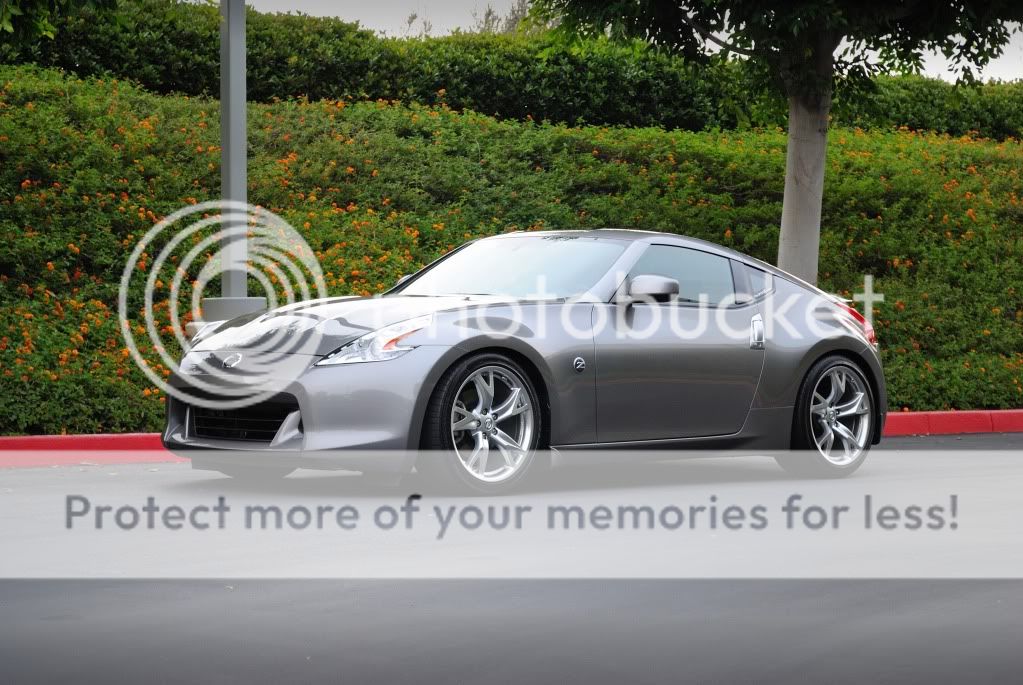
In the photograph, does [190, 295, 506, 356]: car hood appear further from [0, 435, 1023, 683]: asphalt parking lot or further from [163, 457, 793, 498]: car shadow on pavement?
[0, 435, 1023, 683]: asphalt parking lot

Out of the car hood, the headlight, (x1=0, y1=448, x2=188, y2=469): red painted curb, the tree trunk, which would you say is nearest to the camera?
the headlight

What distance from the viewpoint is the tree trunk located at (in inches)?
628

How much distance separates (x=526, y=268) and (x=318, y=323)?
1.51m

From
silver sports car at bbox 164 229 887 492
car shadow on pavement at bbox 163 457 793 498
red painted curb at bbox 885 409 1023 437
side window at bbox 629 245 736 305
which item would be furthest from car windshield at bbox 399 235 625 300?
red painted curb at bbox 885 409 1023 437

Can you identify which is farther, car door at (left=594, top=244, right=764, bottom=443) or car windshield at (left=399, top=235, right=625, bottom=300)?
car windshield at (left=399, top=235, right=625, bottom=300)

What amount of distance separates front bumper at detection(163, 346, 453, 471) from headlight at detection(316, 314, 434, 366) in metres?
0.04

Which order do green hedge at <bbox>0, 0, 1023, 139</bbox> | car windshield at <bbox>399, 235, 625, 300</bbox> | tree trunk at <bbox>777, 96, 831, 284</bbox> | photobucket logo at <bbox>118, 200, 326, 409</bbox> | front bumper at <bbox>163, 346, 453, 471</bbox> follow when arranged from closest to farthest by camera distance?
front bumper at <bbox>163, 346, 453, 471</bbox> < photobucket logo at <bbox>118, 200, 326, 409</bbox> < car windshield at <bbox>399, 235, 625, 300</bbox> < tree trunk at <bbox>777, 96, 831, 284</bbox> < green hedge at <bbox>0, 0, 1023, 139</bbox>

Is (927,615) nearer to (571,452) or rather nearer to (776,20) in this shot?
(571,452)

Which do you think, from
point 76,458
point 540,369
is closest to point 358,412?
point 540,369

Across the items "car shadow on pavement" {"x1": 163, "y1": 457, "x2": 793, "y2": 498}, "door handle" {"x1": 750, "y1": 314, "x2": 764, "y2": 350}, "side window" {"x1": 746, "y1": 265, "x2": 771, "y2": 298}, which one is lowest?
"car shadow on pavement" {"x1": 163, "y1": 457, "x2": 793, "y2": 498}

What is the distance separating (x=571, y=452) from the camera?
8453mm

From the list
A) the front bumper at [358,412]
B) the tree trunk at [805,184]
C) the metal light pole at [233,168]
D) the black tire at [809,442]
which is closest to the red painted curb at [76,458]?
the metal light pole at [233,168]

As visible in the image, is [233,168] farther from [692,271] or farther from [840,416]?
[840,416]

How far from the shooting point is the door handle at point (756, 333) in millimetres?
9383
